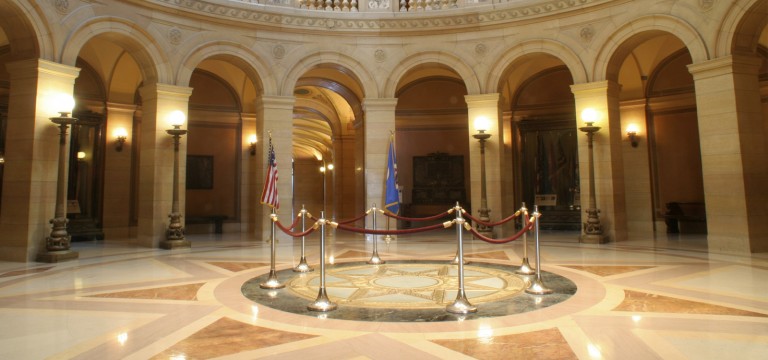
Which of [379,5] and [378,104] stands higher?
[379,5]

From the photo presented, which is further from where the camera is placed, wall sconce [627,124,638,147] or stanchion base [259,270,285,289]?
wall sconce [627,124,638,147]

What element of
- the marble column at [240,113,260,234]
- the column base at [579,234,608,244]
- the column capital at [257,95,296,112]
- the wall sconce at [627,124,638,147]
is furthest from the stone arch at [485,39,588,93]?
the marble column at [240,113,260,234]

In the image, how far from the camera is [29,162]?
9219 millimetres

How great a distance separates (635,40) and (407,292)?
9.42 meters

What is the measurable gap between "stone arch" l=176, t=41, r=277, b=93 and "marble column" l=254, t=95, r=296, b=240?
0.50 metres

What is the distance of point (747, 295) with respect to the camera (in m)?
5.53

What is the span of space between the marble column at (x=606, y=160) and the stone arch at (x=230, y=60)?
8423 mm

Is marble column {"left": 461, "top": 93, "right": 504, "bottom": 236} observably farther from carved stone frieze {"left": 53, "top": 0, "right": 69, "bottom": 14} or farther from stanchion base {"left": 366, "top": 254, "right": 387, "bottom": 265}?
carved stone frieze {"left": 53, "top": 0, "right": 69, "bottom": 14}

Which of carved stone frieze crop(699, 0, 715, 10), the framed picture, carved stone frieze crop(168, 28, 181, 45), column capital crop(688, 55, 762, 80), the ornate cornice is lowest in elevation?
the framed picture

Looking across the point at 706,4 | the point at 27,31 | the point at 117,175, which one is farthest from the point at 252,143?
the point at 706,4

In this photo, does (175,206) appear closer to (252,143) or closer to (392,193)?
(252,143)

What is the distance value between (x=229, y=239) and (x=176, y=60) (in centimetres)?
505

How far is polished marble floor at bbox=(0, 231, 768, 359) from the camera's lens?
12.3 feet

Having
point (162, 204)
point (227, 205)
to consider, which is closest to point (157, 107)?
point (162, 204)
